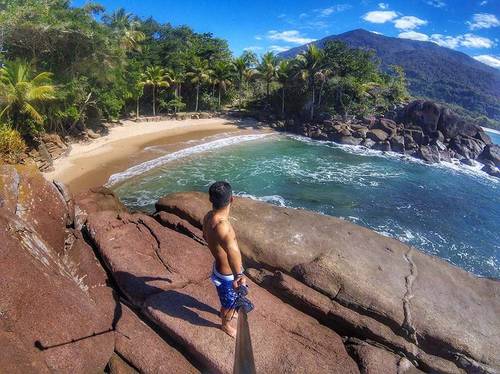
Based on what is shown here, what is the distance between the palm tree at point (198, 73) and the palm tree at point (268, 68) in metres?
6.50

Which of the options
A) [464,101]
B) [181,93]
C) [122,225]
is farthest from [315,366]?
[464,101]

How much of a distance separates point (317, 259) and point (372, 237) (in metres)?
2.05

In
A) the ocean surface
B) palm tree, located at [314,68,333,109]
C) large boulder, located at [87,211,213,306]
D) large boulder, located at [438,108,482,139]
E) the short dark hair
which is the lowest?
the ocean surface

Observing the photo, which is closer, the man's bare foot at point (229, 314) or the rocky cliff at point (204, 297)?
the rocky cliff at point (204, 297)

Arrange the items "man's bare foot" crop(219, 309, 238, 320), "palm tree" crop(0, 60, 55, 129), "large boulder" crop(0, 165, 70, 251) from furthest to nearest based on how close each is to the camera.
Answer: "palm tree" crop(0, 60, 55, 129), "large boulder" crop(0, 165, 70, 251), "man's bare foot" crop(219, 309, 238, 320)

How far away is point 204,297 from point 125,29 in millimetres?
31100

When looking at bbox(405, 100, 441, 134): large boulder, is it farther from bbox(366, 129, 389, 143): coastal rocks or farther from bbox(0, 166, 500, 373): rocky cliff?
bbox(0, 166, 500, 373): rocky cliff

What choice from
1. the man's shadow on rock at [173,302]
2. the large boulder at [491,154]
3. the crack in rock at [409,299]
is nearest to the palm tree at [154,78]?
the man's shadow on rock at [173,302]

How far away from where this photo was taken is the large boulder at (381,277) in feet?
20.2

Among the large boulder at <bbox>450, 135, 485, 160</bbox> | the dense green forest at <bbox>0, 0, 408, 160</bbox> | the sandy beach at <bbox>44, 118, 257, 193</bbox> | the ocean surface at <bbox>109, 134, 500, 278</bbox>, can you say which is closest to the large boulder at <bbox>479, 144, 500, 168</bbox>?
the large boulder at <bbox>450, 135, 485, 160</bbox>

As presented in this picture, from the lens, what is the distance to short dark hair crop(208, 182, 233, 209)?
14.1ft

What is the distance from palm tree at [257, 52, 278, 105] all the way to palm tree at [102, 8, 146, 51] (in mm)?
13753

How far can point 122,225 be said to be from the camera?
7.92m

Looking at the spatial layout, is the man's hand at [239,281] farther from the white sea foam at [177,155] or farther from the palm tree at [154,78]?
the palm tree at [154,78]
